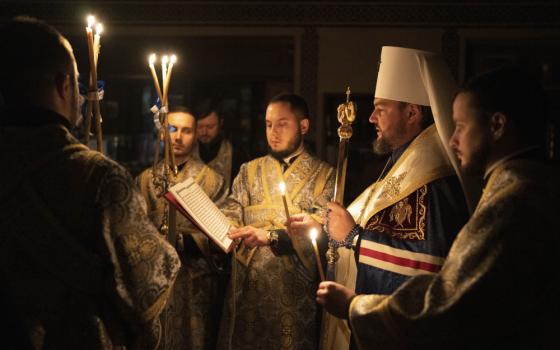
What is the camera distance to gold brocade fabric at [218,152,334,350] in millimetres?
3320

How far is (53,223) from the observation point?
1.64 meters

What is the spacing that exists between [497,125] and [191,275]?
93.3 inches

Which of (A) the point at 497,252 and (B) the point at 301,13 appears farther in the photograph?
(B) the point at 301,13

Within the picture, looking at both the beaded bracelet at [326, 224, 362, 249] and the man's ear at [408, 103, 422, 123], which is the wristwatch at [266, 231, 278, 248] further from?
the man's ear at [408, 103, 422, 123]

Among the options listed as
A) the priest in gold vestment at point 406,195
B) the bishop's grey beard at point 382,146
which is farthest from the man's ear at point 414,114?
the bishop's grey beard at point 382,146

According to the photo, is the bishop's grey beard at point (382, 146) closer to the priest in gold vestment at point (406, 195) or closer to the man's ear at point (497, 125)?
the priest in gold vestment at point (406, 195)

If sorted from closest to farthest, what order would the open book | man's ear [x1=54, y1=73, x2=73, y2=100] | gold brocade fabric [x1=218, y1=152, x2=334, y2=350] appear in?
man's ear [x1=54, y1=73, x2=73, y2=100] < the open book < gold brocade fabric [x1=218, y1=152, x2=334, y2=350]

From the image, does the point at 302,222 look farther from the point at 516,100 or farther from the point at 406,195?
the point at 516,100

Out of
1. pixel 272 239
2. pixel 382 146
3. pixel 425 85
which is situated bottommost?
pixel 272 239

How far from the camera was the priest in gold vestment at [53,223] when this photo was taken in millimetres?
1649

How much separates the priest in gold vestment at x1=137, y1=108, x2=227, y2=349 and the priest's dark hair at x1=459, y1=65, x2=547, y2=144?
7.14 feet

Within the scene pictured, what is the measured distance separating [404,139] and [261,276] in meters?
1.16

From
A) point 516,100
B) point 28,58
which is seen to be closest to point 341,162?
point 516,100

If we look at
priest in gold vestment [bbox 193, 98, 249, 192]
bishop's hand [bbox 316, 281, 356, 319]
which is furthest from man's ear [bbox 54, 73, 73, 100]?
priest in gold vestment [bbox 193, 98, 249, 192]
